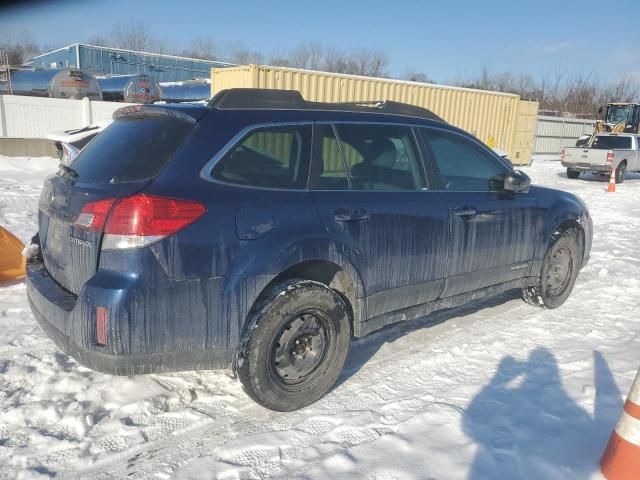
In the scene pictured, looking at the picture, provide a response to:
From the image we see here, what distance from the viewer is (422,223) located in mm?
3604

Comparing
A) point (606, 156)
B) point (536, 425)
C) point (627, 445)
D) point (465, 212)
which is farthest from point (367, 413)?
point (606, 156)

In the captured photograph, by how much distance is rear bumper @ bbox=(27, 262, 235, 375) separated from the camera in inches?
98.0

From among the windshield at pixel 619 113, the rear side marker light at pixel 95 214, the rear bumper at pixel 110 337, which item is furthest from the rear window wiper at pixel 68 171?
the windshield at pixel 619 113

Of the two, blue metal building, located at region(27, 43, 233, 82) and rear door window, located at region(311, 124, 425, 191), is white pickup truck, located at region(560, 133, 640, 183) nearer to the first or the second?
rear door window, located at region(311, 124, 425, 191)

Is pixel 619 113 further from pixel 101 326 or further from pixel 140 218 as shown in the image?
pixel 101 326

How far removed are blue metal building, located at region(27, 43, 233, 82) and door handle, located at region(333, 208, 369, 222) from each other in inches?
1525

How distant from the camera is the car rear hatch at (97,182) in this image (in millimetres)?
2641

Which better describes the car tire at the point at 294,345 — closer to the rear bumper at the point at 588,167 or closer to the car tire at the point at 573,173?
the rear bumper at the point at 588,167

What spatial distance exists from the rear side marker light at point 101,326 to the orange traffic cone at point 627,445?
2.50 metres

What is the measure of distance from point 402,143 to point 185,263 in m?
1.91

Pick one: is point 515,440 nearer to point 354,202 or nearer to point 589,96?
point 354,202

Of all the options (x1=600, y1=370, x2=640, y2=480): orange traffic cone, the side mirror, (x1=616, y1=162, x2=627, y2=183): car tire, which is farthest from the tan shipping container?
(x1=600, y1=370, x2=640, y2=480): orange traffic cone

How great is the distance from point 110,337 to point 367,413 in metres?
1.54

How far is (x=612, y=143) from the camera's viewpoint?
1889 centimetres
